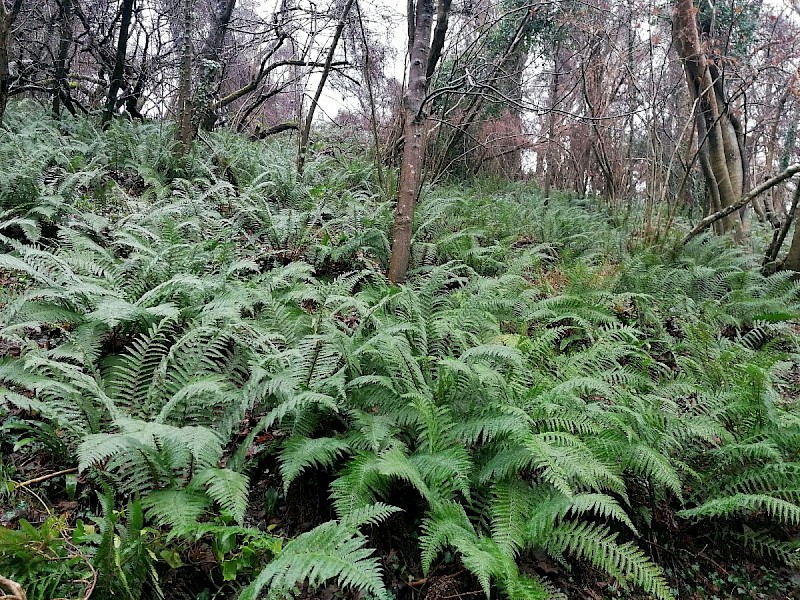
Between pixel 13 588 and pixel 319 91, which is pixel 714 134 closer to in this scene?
pixel 319 91

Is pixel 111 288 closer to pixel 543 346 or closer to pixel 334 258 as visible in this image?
pixel 334 258

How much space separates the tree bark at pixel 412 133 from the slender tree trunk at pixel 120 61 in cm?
624

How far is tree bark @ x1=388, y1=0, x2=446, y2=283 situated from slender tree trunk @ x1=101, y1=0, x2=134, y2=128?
6242 mm

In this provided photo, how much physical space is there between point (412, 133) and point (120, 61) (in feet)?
21.6

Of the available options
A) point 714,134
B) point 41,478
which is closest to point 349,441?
point 41,478

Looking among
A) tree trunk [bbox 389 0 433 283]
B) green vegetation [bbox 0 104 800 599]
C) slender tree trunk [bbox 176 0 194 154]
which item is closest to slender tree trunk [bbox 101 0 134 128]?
slender tree trunk [bbox 176 0 194 154]

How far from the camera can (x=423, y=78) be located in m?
4.64

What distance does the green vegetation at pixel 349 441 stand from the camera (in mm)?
2066

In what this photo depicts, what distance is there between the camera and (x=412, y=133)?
471cm

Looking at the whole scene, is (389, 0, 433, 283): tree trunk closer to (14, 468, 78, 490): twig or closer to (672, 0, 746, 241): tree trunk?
(14, 468, 78, 490): twig

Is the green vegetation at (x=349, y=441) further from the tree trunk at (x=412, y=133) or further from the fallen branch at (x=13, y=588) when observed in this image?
the tree trunk at (x=412, y=133)

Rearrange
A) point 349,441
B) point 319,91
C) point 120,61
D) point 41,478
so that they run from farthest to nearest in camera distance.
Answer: point 120,61 < point 319,91 < point 349,441 < point 41,478

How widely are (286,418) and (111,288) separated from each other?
69.5 inches

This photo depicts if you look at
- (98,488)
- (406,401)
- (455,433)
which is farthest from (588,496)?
(98,488)
